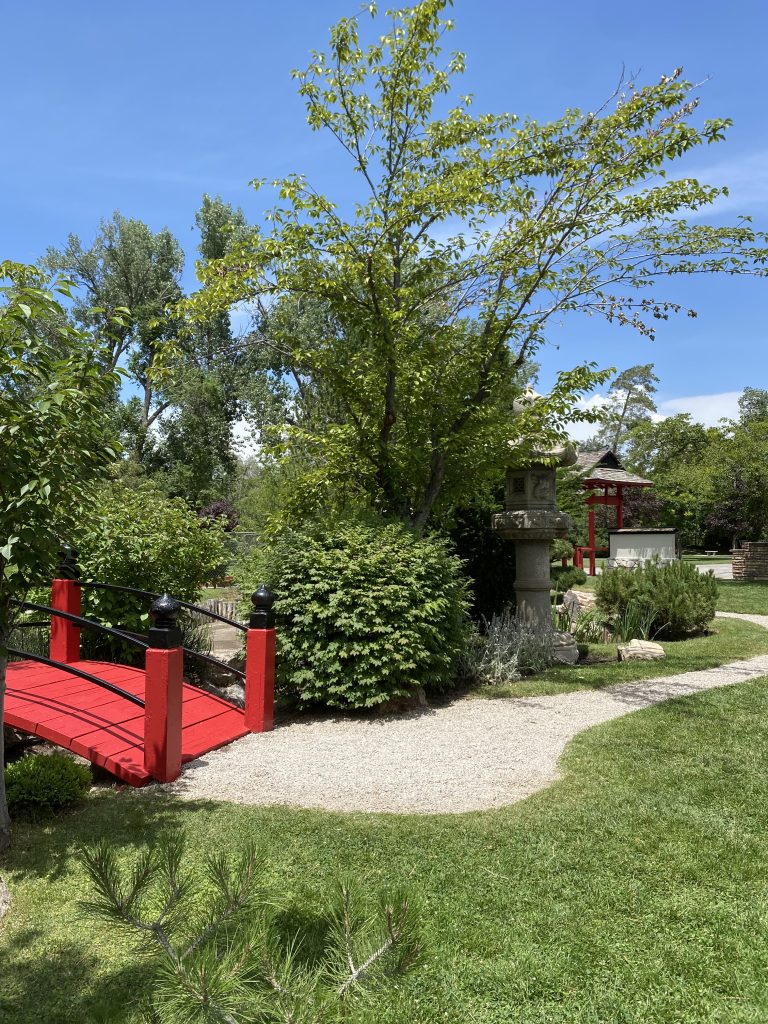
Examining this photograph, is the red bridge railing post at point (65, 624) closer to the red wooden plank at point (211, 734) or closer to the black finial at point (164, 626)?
the red wooden plank at point (211, 734)

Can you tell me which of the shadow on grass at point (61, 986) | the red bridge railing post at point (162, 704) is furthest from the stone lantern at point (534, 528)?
the shadow on grass at point (61, 986)

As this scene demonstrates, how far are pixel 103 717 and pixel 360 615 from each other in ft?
7.25

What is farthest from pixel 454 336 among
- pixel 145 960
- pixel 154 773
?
pixel 145 960

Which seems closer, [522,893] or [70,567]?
[522,893]

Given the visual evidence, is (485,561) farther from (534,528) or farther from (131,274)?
(131,274)

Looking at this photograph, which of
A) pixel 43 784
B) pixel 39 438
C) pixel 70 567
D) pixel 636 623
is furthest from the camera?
pixel 636 623

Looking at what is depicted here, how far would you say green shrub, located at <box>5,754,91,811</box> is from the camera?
421cm

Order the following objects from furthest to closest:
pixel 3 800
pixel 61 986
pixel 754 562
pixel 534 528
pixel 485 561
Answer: pixel 754 562 → pixel 485 561 → pixel 534 528 → pixel 3 800 → pixel 61 986

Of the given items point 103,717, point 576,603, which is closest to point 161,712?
point 103,717

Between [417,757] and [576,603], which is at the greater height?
[576,603]

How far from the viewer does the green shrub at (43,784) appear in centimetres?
421

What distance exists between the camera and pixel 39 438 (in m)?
3.56

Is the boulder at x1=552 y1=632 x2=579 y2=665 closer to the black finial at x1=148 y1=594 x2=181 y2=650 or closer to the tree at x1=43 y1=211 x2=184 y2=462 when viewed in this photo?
the black finial at x1=148 y1=594 x2=181 y2=650

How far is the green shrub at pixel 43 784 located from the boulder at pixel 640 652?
680 centimetres
